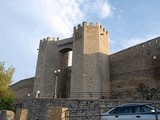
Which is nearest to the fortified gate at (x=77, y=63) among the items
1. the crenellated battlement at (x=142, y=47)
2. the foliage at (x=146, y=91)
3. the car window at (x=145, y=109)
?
the crenellated battlement at (x=142, y=47)

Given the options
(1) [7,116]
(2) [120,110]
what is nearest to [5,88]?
(1) [7,116]

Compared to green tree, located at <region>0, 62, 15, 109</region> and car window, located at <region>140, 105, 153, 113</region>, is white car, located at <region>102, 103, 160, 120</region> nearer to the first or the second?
car window, located at <region>140, 105, 153, 113</region>

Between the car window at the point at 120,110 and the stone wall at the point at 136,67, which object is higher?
the stone wall at the point at 136,67

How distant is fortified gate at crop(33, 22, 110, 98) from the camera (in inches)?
1022

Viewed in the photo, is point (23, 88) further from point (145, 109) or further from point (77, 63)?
point (145, 109)

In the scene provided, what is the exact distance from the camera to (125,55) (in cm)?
2673

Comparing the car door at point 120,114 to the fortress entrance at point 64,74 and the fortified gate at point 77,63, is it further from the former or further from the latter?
the fortress entrance at point 64,74

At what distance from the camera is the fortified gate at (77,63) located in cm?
2595

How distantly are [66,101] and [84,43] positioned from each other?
9672mm

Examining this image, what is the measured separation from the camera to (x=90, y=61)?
26.7 m

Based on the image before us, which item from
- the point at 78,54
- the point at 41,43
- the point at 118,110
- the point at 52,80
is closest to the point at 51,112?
the point at 118,110

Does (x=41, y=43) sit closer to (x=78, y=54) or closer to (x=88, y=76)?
(x=78, y=54)

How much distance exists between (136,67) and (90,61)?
195 inches

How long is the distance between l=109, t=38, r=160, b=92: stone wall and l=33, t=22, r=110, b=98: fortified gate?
1.21m
